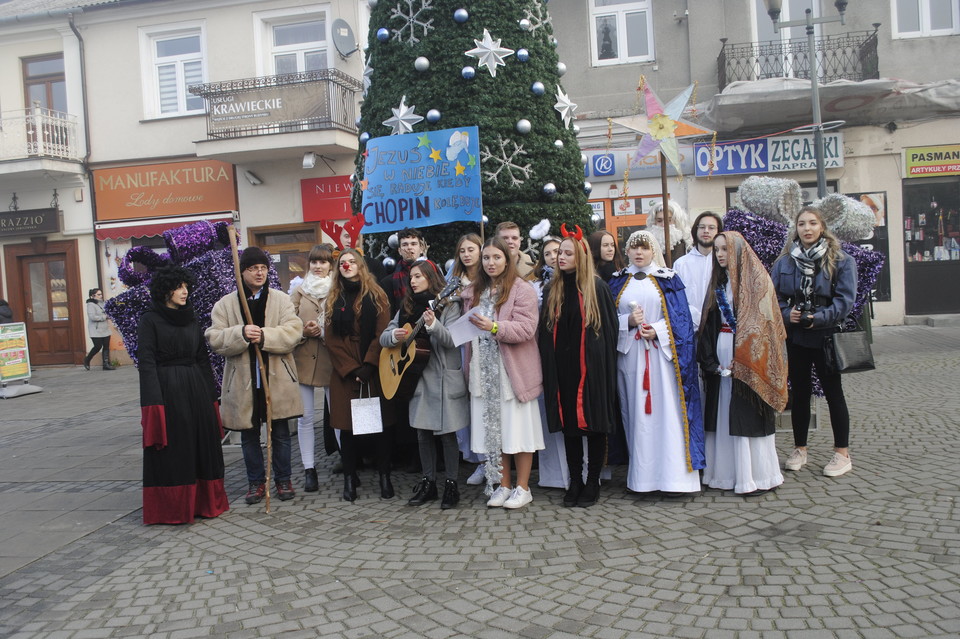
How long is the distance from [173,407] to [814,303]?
4.49 metres

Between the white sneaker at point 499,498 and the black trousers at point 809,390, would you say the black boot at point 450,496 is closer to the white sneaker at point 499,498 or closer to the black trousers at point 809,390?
the white sneaker at point 499,498

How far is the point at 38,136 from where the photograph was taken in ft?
53.7

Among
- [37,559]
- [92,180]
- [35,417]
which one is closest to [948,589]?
[37,559]

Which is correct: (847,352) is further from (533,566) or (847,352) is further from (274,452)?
(274,452)

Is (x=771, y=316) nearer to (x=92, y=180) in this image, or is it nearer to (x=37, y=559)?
(x=37, y=559)

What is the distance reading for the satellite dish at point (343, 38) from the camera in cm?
1543

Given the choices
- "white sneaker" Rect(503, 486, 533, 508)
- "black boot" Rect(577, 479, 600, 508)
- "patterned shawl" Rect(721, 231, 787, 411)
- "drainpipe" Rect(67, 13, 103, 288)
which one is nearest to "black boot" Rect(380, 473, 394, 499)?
"white sneaker" Rect(503, 486, 533, 508)

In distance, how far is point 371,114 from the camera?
6.80 m

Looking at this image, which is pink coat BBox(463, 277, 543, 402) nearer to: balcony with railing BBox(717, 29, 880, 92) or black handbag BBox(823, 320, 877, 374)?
black handbag BBox(823, 320, 877, 374)

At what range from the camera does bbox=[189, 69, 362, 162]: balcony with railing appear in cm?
1503

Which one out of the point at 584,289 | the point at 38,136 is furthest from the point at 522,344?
the point at 38,136

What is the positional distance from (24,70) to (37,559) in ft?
55.7

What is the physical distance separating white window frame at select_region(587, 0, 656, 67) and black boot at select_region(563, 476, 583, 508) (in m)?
12.5

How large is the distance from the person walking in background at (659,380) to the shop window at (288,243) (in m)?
12.1
